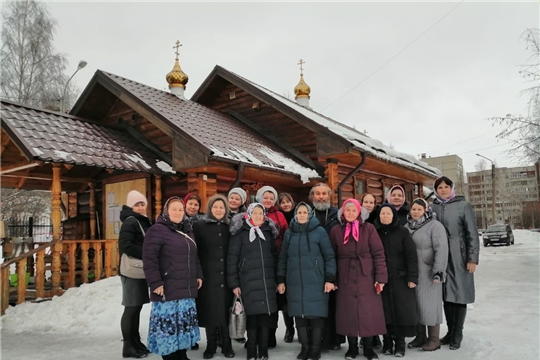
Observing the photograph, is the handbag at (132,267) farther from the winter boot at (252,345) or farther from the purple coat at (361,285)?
the purple coat at (361,285)

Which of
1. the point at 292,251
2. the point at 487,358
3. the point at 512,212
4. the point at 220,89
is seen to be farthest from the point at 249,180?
the point at 512,212

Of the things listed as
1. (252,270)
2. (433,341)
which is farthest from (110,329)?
(433,341)

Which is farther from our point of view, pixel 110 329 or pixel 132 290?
pixel 110 329

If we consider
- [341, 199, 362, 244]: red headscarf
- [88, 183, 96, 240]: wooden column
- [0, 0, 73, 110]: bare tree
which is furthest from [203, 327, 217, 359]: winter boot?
[0, 0, 73, 110]: bare tree

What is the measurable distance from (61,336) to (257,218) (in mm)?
3091

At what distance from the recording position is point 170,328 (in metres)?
4.07

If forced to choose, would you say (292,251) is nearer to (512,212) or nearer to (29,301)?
(29,301)

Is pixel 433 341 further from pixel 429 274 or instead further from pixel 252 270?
pixel 252 270

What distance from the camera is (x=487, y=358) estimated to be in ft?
13.9

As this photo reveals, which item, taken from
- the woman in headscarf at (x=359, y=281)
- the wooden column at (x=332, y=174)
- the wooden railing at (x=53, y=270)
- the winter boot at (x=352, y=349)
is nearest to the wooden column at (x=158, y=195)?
the wooden railing at (x=53, y=270)

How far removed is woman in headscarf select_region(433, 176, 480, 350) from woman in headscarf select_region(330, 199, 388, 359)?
36.5 inches

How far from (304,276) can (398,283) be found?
3.24ft

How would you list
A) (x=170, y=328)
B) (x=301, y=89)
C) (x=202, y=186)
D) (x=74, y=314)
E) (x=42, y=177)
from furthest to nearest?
1. (x=301, y=89)
2. (x=42, y=177)
3. (x=202, y=186)
4. (x=74, y=314)
5. (x=170, y=328)

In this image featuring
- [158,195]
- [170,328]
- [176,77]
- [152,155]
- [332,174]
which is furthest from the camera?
[176,77]
